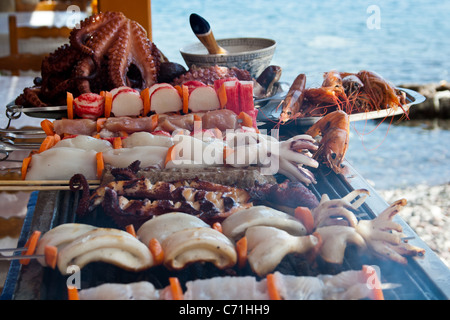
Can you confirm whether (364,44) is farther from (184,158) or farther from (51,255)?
(51,255)

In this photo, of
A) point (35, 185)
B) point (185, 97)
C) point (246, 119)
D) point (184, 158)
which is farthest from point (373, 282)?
point (185, 97)

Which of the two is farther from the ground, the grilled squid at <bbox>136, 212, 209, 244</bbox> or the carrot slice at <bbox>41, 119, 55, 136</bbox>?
the carrot slice at <bbox>41, 119, 55, 136</bbox>

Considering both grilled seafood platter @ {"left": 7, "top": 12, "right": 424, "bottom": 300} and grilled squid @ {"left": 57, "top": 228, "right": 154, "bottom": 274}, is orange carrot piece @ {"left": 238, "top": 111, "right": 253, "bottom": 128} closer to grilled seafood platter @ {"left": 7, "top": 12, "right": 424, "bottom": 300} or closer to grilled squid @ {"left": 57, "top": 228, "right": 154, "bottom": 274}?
grilled seafood platter @ {"left": 7, "top": 12, "right": 424, "bottom": 300}

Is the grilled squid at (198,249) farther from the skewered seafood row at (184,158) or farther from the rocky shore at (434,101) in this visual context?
the rocky shore at (434,101)

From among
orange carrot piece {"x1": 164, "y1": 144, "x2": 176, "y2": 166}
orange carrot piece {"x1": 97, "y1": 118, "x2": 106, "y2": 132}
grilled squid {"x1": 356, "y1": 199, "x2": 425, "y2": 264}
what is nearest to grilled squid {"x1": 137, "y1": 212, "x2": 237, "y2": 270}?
grilled squid {"x1": 356, "y1": 199, "x2": 425, "y2": 264}

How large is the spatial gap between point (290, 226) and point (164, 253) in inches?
19.5

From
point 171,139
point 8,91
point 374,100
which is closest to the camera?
point 171,139

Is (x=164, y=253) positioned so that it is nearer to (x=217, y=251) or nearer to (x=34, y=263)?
(x=217, y=251)

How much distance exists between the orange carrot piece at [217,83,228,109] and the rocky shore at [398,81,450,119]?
663 cm

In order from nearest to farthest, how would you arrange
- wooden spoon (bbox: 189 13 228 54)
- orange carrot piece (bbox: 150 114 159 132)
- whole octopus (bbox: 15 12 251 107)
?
1. orange carrot piece (bbox: 150 114 159 132)
2. whole octopus (bbox: 15 12 251 107)
3. wooden spoon (bbox: 189 13 228 54)

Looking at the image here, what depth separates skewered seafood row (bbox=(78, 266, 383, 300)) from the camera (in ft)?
4.73

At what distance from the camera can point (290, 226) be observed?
179cm

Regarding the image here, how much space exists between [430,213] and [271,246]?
5.52 metres
